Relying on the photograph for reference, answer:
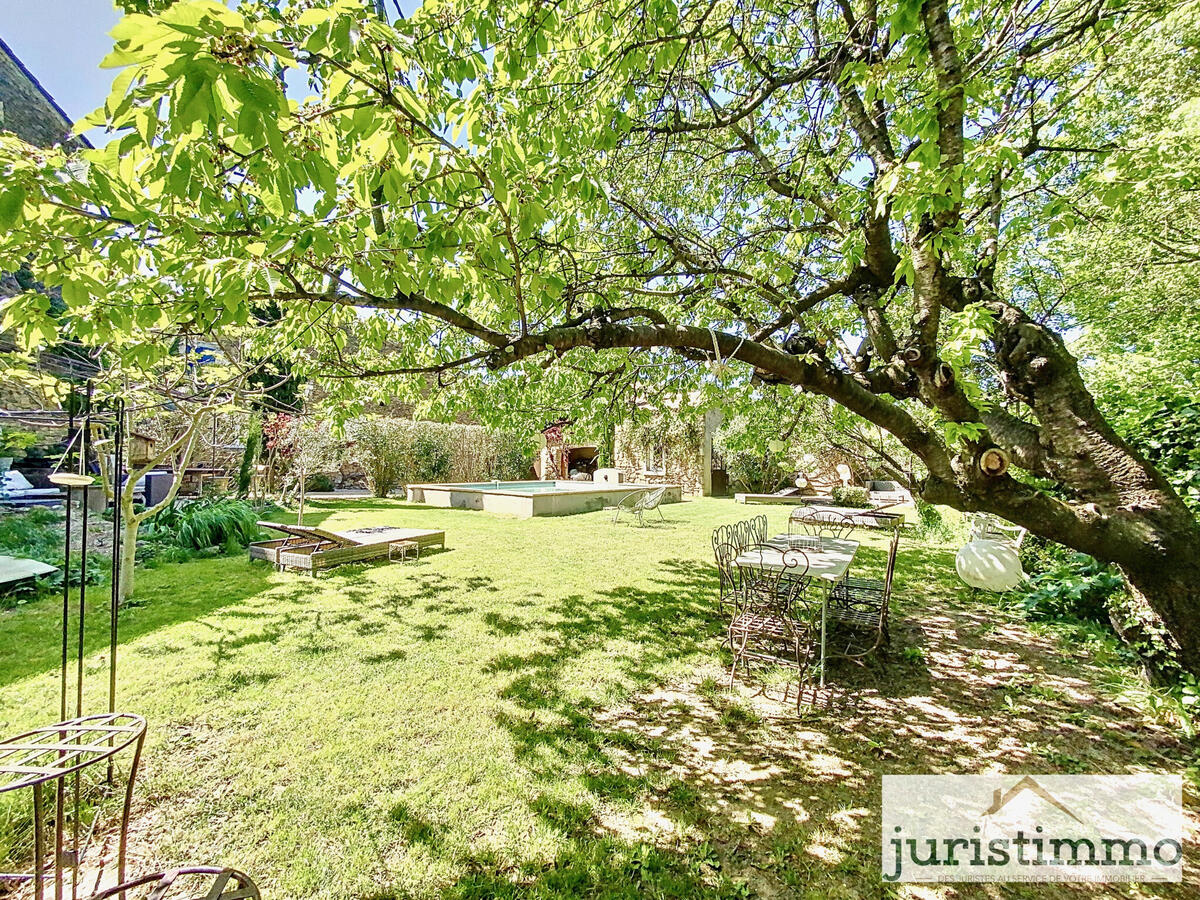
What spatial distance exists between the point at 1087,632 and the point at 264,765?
7.54m

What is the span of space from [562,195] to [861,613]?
4.56m

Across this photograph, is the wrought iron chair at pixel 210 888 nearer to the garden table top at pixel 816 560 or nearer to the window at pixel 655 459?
the garden table top at pixel 816 560

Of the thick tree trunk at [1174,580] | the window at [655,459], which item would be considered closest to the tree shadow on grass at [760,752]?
the thick tree trunk at [1174,580]

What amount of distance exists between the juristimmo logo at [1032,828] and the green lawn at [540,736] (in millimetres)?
→ 99

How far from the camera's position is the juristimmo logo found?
2355mm

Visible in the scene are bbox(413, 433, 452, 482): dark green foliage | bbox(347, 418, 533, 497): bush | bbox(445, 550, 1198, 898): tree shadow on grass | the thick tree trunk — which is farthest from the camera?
bbox(413, 433, 452, 482): dark green foliage

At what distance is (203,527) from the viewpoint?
8.70m

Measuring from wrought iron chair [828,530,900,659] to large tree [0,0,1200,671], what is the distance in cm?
151

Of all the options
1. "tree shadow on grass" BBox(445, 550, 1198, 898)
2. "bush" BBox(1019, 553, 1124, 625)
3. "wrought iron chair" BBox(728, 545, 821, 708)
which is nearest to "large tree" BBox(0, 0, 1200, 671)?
"tree shadow on grass" BBox(445, 550, 1198, 898)

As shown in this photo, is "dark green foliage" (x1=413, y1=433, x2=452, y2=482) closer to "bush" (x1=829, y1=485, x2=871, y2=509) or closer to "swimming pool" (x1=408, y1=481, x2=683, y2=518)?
"swimming pool" (x1=408, y1=481, x2=683, y2=518)

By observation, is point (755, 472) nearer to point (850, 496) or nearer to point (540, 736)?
point (850, 496)

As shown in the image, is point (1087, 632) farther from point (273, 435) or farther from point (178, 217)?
point (273, 435)

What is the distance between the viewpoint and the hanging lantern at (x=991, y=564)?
330 centimetres

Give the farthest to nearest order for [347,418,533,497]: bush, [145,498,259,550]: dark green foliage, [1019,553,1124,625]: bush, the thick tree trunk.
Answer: [347,418,533,497]: bush
[145,498,259,550]: dark green foliage
[1019,553,1124,625]: bush
the thick tree trunk
